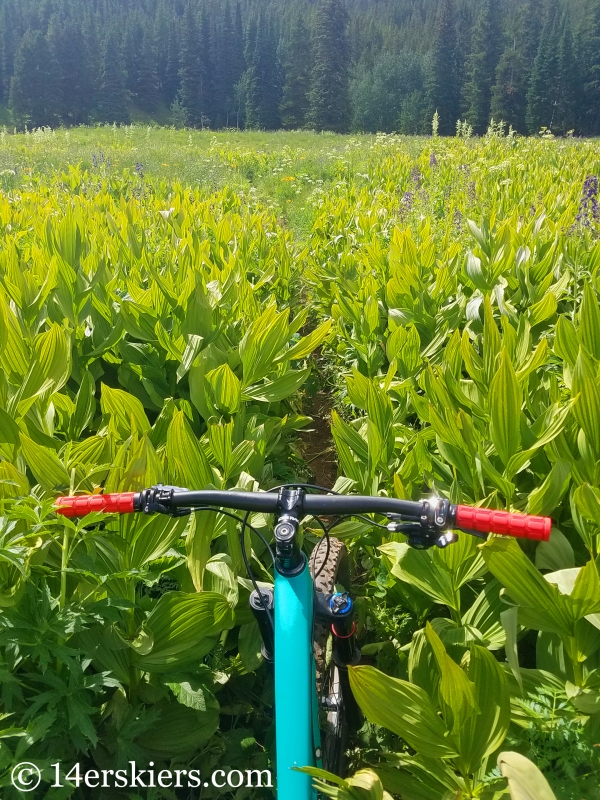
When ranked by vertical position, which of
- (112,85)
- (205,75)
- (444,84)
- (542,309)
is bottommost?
(542,309)

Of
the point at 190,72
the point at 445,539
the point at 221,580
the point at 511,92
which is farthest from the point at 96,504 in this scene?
the point at 190,72

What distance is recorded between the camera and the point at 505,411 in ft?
5.55

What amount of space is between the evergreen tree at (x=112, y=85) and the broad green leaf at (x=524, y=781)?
6782cm

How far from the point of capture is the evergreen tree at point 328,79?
61625 mm

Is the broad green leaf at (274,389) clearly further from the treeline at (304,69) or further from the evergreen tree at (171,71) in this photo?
the evergreen tree at (171,71)

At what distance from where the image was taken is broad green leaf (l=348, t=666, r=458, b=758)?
1.24m

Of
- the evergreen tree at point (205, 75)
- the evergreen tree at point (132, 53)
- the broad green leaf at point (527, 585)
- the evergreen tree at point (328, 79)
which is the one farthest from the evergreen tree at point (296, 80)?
the broad green leaf at point (527, 585)

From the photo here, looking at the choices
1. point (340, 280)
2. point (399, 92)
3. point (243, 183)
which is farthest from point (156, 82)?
point (340, 280)

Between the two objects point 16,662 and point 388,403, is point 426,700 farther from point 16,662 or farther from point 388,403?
point 388,403

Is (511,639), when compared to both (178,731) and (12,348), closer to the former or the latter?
(178,731)

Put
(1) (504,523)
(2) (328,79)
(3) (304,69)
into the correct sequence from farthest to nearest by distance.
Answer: (3) (304,69) → (2) (328,79) → (1) (504,523)

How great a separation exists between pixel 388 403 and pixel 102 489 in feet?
3.62

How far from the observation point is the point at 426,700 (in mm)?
1260

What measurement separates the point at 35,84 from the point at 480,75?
46.4 m
